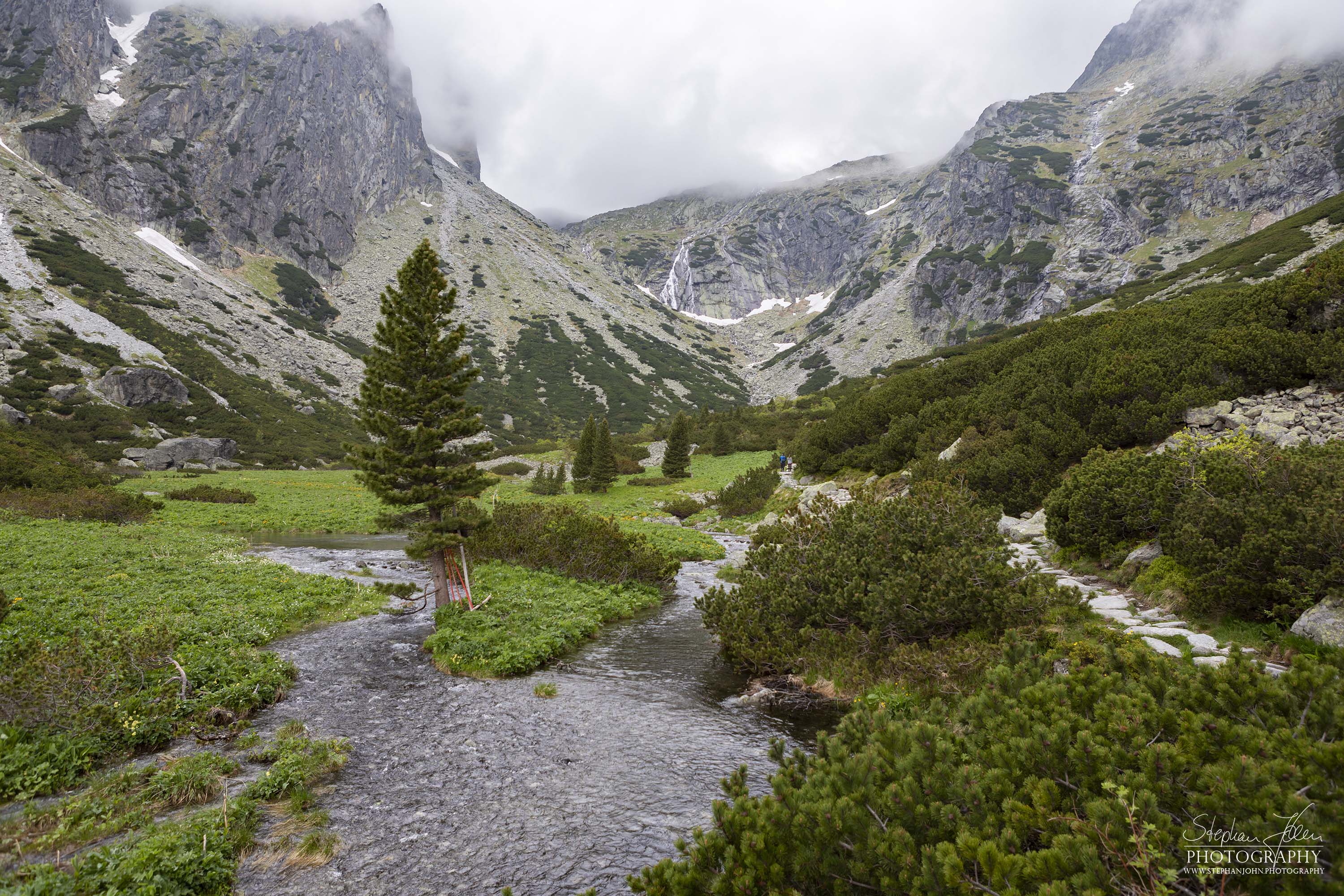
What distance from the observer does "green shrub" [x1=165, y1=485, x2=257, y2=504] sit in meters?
36.6

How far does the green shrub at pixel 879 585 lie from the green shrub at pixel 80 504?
31.0 m

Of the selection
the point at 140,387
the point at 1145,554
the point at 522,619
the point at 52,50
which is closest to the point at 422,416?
the point at 522,619

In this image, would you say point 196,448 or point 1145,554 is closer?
point 1145,554

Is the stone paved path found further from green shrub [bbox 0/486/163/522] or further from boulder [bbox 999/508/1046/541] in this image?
green shrub [bbox 0/486/163/522]

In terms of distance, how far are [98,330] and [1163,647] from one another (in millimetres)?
97556

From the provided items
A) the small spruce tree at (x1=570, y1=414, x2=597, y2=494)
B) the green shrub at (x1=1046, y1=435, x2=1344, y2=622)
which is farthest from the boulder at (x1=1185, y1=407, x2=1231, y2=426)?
the small spruce tree at (x1=570, y1=414, x2=597, y2=494)

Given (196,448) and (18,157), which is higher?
(18,157)

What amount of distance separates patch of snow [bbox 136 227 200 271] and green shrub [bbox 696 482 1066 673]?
5222 inches

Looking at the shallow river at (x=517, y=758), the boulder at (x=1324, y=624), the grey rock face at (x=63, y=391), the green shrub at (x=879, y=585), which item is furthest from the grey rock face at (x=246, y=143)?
the boulder at (x=1324, y=624)

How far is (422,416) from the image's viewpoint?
50.3 feet

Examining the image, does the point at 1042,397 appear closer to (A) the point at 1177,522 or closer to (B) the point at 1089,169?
(A) the point at 1177,522

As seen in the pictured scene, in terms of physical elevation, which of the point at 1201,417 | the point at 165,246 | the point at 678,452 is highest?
the point at 165,246

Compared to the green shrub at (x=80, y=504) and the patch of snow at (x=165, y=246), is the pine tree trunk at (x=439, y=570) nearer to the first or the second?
the green shrub at (x=80, y=504)

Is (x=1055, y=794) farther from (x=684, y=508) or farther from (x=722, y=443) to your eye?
(x=722, y=443)
